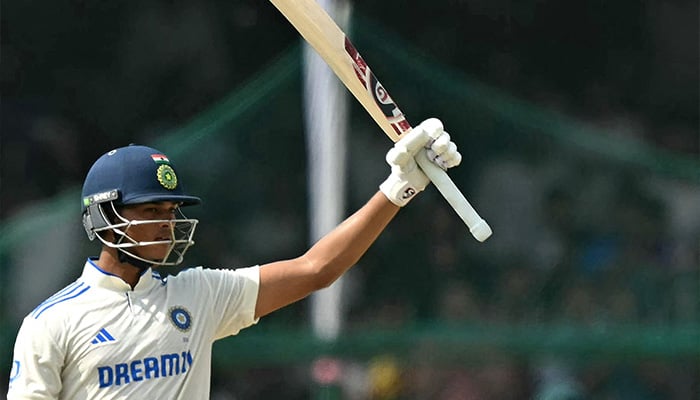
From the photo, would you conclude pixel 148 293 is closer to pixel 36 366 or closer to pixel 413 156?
pixel 36 366

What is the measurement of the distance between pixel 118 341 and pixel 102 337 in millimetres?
40

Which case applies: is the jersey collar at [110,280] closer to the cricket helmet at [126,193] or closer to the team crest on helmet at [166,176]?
the cricket helmet at [126,193]

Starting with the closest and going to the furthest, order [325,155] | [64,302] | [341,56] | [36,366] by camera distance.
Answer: [36,366] → [64,302] → [341,56] → [325,155]

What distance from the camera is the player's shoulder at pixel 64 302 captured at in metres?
2.85

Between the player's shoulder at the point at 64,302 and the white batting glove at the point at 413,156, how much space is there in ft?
2.66

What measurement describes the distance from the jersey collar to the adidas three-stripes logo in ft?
0.44

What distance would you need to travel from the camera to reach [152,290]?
300 cm

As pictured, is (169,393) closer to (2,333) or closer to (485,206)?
(2,333)

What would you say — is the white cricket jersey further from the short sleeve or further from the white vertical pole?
the white vertical pole

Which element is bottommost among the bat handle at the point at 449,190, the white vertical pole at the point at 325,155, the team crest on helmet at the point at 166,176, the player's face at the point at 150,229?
the bat handle at the point at 449,190

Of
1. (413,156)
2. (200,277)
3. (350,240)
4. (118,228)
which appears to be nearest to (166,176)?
(118,228)

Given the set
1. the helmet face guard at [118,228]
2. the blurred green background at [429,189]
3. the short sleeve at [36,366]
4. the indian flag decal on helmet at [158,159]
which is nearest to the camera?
the short sleeve at [36,366]

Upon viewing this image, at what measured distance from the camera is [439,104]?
498 centimetres

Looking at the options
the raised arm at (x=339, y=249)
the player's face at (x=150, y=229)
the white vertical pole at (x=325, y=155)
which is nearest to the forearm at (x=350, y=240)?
the raised arm at (x=339, y=249)
